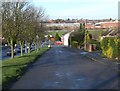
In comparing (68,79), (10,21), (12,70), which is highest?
(10,21)

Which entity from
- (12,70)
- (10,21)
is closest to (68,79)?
(12,70)

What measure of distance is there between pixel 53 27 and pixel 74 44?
9434 centimetres

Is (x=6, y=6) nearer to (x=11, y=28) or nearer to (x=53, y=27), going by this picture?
(x=11, y=28)

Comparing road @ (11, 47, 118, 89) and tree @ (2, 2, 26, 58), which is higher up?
tree @ (2, 2, 26, 58)

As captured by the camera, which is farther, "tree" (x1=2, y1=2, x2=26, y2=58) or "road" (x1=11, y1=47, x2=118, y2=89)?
"tree" (x1=2, y1=2, x2=26, y2=58)

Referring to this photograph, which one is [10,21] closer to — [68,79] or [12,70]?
[12,70]

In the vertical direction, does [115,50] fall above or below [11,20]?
below

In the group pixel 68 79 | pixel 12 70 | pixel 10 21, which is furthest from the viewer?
pixel 10 21

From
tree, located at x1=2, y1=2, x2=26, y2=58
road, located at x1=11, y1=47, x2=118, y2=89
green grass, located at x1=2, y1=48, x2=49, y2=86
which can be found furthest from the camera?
tree, located at x1=2, y1=2, x2=26, y2=58

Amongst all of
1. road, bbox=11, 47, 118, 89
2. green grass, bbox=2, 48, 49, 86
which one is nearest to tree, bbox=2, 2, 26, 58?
green grass, bbox=2, 48, 49, 86

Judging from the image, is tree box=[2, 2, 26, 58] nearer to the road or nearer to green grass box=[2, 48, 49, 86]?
green grass box=[2, 48, 49, 86]

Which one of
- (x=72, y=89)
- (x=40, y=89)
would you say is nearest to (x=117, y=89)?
(x=72, y=89)

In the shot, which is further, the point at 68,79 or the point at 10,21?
the point at 10,21

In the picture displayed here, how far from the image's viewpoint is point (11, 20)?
3494 centimetres
